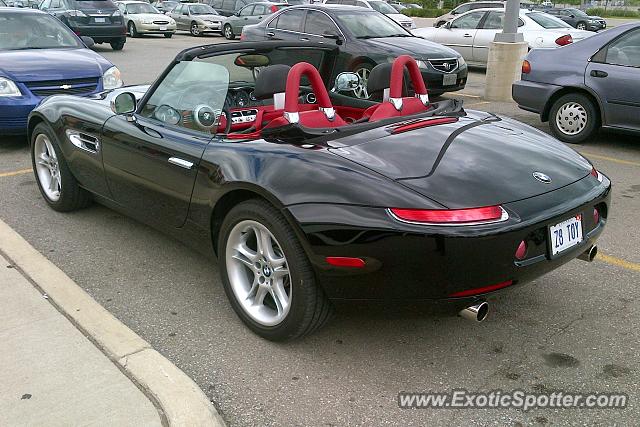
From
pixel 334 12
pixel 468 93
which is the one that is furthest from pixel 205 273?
pixel 468 93

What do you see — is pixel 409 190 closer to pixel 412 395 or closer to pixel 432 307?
pixel 432 307

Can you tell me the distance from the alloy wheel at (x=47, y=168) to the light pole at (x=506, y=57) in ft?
25.1

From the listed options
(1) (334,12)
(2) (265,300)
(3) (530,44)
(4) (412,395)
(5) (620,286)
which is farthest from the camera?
(3) (530,44)

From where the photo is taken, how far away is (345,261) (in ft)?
8.79

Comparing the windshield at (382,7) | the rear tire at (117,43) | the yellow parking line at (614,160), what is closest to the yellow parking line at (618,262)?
the yellow parking line at (614,160)

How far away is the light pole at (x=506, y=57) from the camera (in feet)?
34.1

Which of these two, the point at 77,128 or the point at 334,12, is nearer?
the point at 77,128

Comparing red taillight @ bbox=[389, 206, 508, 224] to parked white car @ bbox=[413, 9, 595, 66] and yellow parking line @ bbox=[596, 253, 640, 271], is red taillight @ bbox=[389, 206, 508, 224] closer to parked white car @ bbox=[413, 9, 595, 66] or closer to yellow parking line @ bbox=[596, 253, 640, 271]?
yellow parking line @ bbox=[596, 253, 640, 271]

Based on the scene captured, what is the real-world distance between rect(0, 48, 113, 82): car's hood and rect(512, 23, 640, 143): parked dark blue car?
5250 mm

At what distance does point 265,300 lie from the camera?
3.27 m

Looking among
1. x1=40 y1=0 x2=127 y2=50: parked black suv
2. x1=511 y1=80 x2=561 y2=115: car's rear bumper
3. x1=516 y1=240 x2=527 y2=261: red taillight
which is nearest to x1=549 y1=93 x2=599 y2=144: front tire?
x1=511 y1=80 x2=561 y2=115: car's rear bumper

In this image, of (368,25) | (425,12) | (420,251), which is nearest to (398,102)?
(420,251)

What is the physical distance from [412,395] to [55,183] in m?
3.56

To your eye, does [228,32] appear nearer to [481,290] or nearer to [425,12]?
[481,290]
